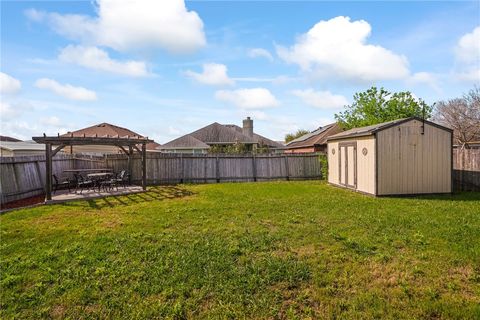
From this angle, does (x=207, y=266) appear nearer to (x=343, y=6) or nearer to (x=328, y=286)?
(x=328, y=286)

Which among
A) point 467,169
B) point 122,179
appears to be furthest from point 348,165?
point 122,179

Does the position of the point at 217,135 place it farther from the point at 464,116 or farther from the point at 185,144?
the point at 464,116

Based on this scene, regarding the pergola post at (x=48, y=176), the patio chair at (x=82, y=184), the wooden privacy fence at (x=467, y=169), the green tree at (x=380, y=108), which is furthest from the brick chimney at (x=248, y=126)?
the pergola post at (x=48, y=176)

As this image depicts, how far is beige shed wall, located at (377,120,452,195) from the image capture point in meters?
10.8

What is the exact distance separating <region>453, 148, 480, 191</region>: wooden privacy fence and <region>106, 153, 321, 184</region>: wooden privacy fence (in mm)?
6838

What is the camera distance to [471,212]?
7617 mm

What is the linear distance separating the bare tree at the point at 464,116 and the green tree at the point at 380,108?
7039 mm

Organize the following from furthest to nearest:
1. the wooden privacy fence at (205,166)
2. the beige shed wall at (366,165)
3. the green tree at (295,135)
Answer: the green tree at (295,135), the wooden privacy fence at (205,166), the beige shed wall at (366,165)

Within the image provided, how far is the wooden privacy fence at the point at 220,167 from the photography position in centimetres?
1581

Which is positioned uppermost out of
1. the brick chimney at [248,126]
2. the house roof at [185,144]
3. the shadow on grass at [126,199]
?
the brick chimney at [248,126]

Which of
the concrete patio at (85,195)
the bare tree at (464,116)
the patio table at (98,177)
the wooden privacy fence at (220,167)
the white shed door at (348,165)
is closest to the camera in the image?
the concrete patio at (85,195)

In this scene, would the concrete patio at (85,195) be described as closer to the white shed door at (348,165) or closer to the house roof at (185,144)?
the white shed door at (348,165)

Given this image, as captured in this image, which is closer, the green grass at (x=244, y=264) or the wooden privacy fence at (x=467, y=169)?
the green grass at (x=244, y=264)

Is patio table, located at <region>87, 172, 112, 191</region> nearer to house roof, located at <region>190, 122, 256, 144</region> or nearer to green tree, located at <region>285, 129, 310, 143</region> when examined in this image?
house roof, located at <region>190, 122, 256, 144</region>
